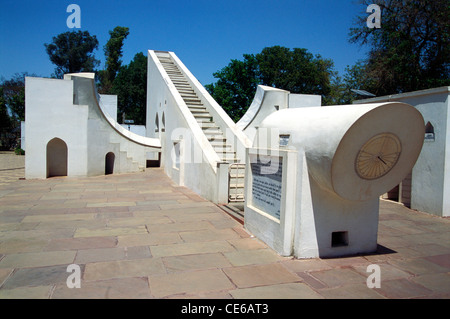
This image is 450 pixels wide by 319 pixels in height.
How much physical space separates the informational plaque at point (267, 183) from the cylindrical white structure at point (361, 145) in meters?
0.50

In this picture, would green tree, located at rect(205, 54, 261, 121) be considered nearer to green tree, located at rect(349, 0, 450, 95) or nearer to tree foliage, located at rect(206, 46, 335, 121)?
tree foliage, located at rect(206, 46, 335, 121)

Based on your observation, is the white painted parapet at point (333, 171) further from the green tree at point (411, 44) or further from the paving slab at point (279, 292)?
the green tree at point (411, 44)

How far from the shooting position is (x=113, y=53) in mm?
40031

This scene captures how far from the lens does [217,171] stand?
7.56 meters

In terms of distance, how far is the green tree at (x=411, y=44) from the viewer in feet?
54.4

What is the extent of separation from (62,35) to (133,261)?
162 ft

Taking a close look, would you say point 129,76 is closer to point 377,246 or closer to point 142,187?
point 142,187

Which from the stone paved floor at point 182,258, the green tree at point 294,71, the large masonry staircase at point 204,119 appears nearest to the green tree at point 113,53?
the green tree at point 294,71


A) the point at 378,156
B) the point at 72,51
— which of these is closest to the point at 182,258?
the point at 378,156

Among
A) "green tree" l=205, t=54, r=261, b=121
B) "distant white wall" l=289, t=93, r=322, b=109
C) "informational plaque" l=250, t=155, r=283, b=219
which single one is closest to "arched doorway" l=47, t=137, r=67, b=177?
"distant white wall" l=289, t=93, r=322, b=109

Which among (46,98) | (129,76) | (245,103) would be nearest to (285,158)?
(46,98)

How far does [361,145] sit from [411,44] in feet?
54.7

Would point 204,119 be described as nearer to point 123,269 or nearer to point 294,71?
point 123,269
